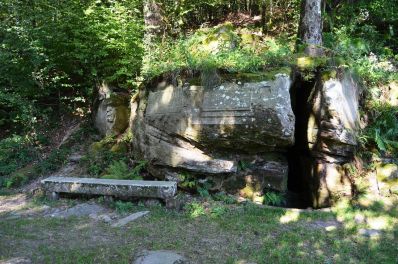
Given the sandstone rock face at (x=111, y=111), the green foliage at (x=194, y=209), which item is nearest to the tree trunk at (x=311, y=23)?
the green foliage at (x=194, y=209)

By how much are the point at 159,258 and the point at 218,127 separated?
3341mm

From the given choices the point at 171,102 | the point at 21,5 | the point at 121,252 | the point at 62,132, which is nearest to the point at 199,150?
the point at 171,102

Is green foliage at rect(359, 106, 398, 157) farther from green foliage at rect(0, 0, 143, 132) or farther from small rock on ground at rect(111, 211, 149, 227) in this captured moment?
green foliage at rect(0, 0, 143, 132)

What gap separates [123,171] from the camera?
9.05 m

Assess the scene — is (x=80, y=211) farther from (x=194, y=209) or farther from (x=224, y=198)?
(x=224, y=198)

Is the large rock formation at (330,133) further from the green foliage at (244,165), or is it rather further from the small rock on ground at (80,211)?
the small rock on ground at (80,211)

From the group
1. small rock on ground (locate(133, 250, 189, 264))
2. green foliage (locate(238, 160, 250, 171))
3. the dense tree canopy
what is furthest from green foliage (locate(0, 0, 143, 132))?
small rock on ground (locate(133, 250, 189, 264))

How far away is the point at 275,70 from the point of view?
8.05 metres

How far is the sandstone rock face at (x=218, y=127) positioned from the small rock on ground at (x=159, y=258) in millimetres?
2921

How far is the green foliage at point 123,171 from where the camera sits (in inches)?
347

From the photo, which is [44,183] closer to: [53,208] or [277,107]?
[53,208]

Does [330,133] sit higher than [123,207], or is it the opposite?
[330,133]

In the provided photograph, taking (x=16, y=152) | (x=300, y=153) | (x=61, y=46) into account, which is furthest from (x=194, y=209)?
(x=61, y=46)

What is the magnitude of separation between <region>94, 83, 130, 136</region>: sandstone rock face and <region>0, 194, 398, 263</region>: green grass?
13.6ft
